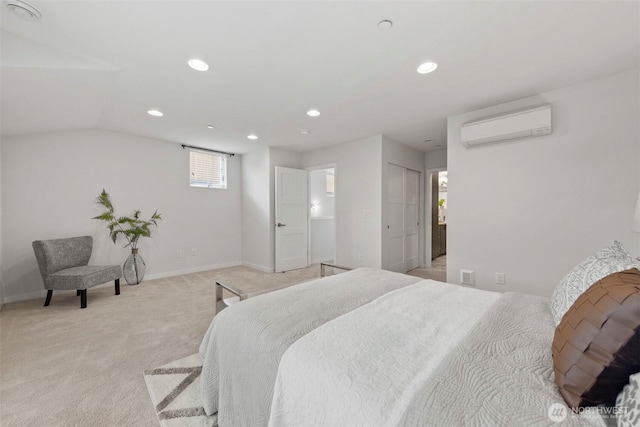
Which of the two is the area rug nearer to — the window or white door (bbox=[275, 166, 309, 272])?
white door (bbox=[275, 166, 309, 272])

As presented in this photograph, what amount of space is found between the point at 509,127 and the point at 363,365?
302cm

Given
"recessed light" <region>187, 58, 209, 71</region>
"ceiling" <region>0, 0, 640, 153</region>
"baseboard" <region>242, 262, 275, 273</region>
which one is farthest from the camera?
"baseboard" <region>242, 262, 275, 273</region>

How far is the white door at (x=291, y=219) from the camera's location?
16.0ft

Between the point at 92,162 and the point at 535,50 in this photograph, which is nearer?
the point at 535,50

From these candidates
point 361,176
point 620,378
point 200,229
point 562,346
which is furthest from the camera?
point 200,229

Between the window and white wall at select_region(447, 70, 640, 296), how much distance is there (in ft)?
13.9

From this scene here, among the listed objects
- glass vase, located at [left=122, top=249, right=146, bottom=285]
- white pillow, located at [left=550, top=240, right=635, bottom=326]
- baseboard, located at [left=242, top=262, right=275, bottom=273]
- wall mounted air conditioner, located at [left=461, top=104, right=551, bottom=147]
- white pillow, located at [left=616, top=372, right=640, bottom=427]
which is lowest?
baseboard, located at [left=242, top=262, right=275, bottom=273]

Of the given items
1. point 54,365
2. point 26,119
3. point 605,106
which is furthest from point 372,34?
point 26,119

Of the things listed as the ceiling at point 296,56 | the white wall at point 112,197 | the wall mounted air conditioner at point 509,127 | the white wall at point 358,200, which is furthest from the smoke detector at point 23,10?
the wall mounted air conditioner at point 509,127

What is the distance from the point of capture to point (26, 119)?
2889 millimetres

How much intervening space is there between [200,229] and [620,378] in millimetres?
5306

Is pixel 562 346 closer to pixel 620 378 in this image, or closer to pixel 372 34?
pixel 620 378

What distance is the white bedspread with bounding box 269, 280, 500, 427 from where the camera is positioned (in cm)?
77

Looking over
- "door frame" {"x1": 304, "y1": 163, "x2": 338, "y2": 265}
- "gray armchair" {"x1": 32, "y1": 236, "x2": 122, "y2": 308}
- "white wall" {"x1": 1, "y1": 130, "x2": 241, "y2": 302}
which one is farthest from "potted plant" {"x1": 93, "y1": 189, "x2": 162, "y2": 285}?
"door frame" {"x1": 304, "y1": 163, "x2": 338, "y2": 265}
